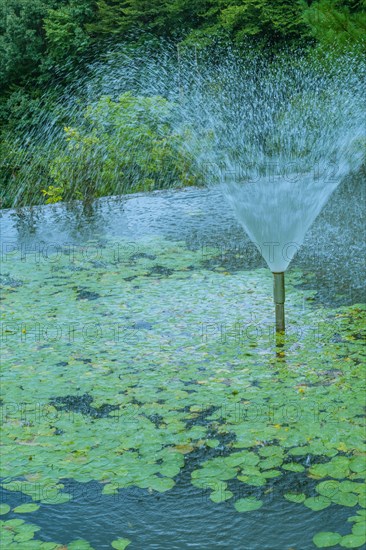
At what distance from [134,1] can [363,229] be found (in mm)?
18289

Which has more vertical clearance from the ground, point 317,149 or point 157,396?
point 317,149

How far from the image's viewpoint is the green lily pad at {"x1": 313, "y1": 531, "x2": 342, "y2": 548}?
121 inches

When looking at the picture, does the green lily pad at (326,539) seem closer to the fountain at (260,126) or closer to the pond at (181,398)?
the pond at (181,398)

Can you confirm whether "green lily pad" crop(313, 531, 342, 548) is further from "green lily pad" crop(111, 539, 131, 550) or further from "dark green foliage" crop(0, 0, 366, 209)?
"dark green foliage" crop(0, 0, 366, 209)

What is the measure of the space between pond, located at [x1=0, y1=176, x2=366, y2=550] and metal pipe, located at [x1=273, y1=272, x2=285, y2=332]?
11cm

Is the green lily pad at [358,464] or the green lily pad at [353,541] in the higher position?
the green lily pad at [358,464]

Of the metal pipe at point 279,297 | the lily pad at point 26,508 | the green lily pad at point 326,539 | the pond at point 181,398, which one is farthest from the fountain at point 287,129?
the green lily pad at point 326,539

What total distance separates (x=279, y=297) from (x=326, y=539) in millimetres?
2273

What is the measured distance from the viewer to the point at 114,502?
3.45 meters

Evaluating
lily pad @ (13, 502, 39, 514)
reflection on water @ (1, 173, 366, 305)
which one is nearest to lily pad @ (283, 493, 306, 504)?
lily pad @ (13, 502, 39, 514)

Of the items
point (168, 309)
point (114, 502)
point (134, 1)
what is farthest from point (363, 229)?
point (134, 1)

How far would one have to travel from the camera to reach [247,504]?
132 inches

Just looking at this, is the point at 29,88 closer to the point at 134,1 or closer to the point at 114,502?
the point at 134,1

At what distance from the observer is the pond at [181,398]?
10.9 ft
